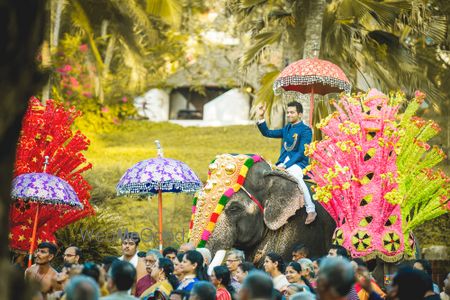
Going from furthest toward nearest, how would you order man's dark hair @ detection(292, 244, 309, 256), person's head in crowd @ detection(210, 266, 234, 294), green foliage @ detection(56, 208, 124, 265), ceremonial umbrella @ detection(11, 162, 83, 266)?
green foliage @ detection(56, 208, 124, 265)
man's dark hair @ detection(292, 244, 309, 256)
ceremonial umbrella @ detection(11, 162, 83, 266)
person's head in crowd @ detection(210, 266, 234, 294)

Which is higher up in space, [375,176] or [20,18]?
[20,18]

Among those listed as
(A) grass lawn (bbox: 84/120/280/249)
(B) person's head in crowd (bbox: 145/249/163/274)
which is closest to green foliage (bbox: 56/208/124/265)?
(A) grass lawn (bbox: 84/120/280/249)

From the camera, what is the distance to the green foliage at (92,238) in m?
15.3

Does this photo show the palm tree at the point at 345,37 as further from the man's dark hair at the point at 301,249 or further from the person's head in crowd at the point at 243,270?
the person's head in crowd at the point at 243,270

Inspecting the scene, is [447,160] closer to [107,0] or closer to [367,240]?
[107,0]

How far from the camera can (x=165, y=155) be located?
28.8 metres

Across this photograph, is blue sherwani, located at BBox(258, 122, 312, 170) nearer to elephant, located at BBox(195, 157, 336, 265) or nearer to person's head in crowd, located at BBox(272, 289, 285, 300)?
elephant, located at BBox(195, 157, 336, 265)

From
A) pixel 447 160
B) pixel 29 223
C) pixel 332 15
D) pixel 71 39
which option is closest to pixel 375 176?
pixel 29 223

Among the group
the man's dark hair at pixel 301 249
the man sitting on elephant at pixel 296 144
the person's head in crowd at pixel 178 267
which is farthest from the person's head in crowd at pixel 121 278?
the man sitting on elephant at pixel 296 144

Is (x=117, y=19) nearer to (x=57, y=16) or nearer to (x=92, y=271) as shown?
(x=57, y=16)

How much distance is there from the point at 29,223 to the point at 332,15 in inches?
332

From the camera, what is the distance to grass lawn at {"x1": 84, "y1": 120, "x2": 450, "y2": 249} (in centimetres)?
2073

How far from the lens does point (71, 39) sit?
31188mm

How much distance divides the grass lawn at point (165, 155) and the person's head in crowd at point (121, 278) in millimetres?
8453
